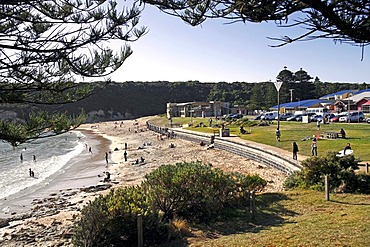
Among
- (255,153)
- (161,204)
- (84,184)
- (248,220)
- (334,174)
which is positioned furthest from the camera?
(255,153)

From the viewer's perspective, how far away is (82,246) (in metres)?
6.80

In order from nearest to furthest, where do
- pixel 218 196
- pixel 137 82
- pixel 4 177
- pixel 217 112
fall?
1. pixel 218 196
2. pixel 4 177
3. pixel 217 112
4. pixel 137 82

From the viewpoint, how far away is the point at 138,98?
5251 inches

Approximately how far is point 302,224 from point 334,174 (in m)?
3.53

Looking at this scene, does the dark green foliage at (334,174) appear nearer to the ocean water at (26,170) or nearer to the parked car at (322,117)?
the ocean water at (26,170)

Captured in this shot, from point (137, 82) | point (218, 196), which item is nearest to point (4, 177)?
point (218, 196)

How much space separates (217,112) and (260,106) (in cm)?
1010

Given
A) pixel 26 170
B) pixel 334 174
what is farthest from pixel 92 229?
pixel 26 170

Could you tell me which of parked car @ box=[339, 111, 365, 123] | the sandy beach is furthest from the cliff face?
parked car @ box=[339, 111, 365, 123]

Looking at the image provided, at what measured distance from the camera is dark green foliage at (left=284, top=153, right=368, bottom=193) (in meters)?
10.0

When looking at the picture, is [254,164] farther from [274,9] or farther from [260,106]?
[260,106]

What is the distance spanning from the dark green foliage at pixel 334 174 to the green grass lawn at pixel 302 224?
20.6 inches

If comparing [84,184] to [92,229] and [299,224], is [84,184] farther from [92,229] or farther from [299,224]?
[299,224]

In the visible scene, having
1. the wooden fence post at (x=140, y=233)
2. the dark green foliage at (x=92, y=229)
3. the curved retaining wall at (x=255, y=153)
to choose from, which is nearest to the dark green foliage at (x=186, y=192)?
the wooden fence post at (x=140, y=233)
